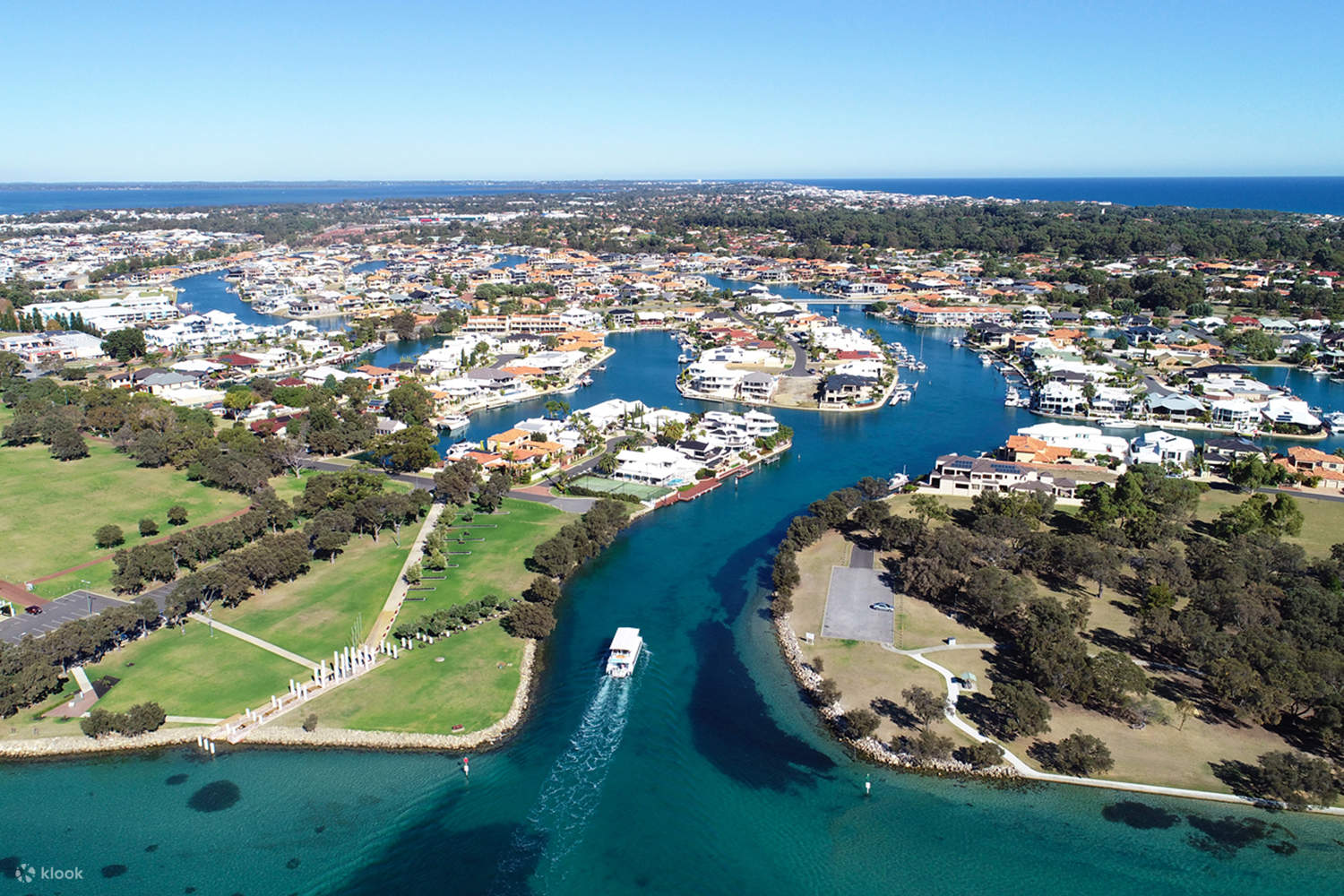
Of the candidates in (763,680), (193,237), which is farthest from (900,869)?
(193,237)

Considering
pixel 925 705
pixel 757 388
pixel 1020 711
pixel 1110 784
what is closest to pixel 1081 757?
pixel 1110 784

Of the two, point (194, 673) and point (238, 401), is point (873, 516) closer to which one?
point (194, 673)

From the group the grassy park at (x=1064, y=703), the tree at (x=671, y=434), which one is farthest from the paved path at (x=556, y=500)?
the grassy park at (x=1064, y=703)

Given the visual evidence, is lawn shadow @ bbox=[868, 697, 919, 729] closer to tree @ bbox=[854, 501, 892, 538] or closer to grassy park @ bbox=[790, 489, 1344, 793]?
grassy park @ bbox=[790, 489, 1344, 793]

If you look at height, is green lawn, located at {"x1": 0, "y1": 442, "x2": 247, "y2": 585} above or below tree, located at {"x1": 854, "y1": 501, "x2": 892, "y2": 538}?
below

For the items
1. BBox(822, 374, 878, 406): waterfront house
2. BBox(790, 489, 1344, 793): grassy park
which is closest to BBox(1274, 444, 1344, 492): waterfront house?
BBox(790, 489, 1344, 793): grassy park
